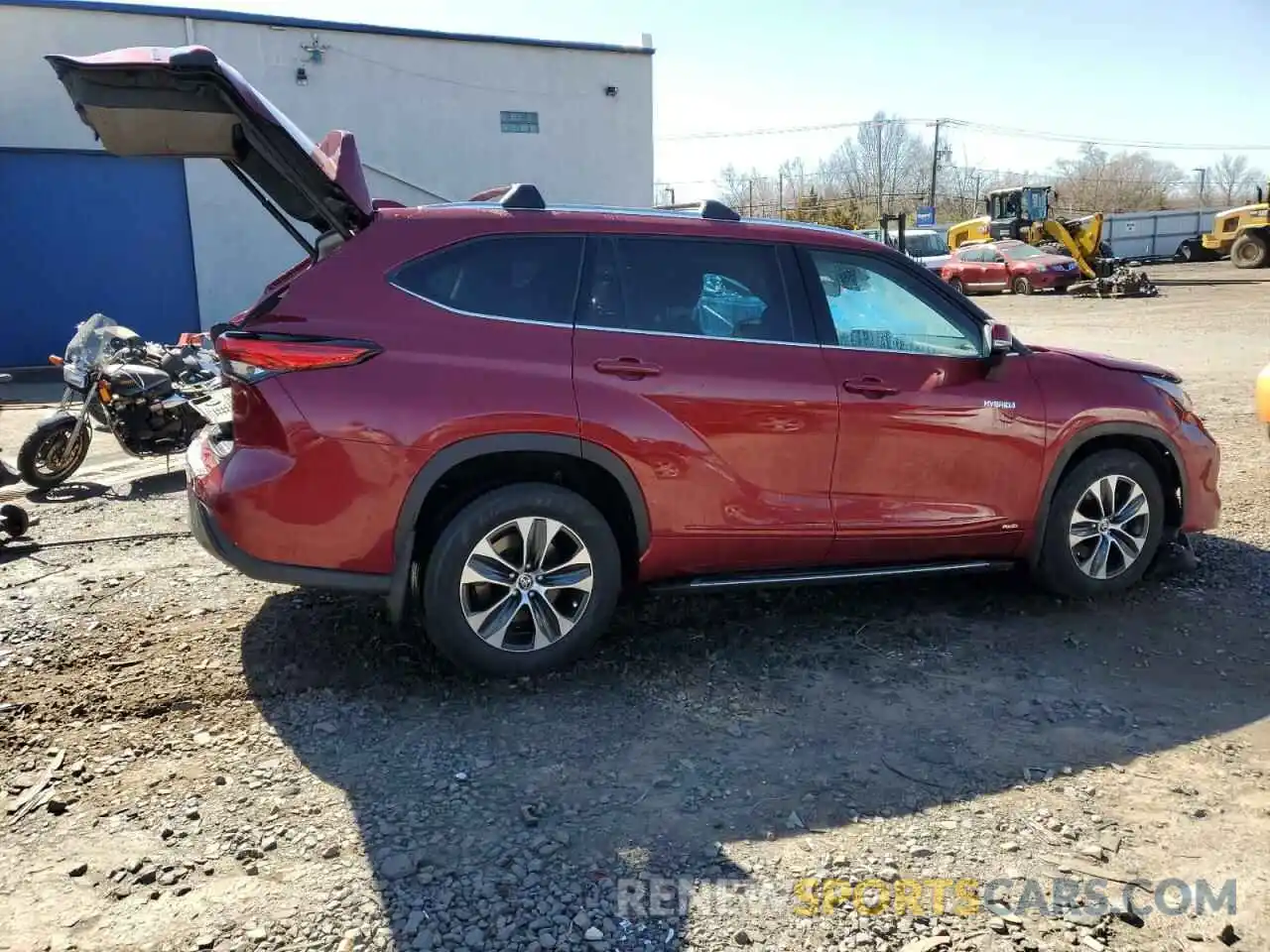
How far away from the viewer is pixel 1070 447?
4758 mm

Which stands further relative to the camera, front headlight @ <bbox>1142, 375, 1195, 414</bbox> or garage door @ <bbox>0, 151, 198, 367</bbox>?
garage door @ <bbox>0, 151, 198, 367</bbox>

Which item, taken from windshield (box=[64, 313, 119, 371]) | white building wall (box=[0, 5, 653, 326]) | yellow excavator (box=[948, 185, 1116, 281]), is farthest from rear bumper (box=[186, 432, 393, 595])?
yellow excavator (box=[948, 185, 1116, 281])

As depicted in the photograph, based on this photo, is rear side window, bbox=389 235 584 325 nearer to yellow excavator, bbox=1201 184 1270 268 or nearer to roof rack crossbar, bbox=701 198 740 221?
roof rack crossbar, bbox=701 198 740 221

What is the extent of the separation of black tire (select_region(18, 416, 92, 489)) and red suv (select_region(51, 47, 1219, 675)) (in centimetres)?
372

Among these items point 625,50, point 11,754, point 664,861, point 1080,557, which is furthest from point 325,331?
point 625,50

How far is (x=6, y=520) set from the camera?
5848mm

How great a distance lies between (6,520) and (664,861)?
15.7ft

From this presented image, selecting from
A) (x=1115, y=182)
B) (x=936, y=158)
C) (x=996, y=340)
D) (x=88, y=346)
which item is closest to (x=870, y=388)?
(x=996, y=340)

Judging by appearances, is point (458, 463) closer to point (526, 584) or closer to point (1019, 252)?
point (526, 584)

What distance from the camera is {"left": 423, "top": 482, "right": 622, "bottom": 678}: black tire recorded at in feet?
12.8

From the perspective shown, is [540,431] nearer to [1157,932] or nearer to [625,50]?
[1157,932]

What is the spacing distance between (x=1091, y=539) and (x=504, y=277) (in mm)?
3083

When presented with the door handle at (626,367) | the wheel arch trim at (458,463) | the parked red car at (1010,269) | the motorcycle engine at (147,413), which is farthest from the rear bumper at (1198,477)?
the parked red car at (1010,269)

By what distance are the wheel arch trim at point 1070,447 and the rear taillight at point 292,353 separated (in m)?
3.11
